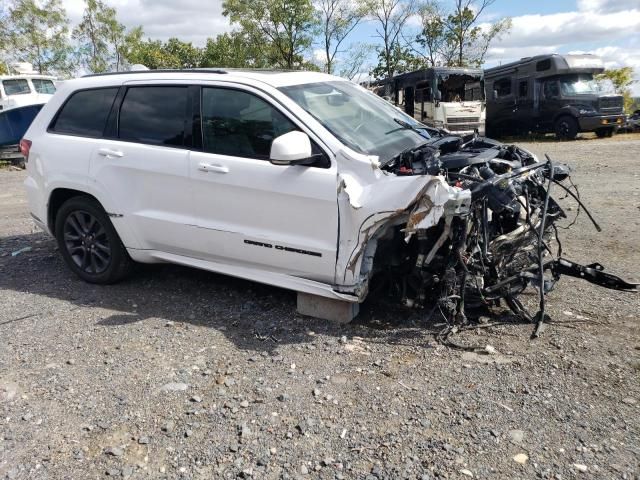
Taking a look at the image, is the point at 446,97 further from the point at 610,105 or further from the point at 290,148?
the point at 290,148

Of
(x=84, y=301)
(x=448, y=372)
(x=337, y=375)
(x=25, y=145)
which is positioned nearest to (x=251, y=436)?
(x=337, y=375)

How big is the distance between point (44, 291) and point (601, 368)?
457 cm

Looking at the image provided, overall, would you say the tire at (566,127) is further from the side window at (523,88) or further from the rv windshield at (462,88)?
the rv windshield at (462,88)

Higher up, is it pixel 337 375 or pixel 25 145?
pixel 25 145

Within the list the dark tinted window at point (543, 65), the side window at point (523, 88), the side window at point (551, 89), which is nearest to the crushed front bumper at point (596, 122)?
the side window at point (551, 89)

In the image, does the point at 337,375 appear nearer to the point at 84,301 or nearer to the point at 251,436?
the point at 251,436

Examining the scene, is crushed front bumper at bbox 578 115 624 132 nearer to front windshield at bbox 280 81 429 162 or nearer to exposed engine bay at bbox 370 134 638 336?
front windshield at bbox 280 81 429 162

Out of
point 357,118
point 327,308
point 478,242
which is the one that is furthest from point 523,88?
point 327,308

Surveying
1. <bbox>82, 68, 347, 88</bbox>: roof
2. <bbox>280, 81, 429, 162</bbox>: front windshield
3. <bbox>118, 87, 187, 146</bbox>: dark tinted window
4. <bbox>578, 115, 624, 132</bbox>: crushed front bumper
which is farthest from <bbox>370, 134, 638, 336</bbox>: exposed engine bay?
<bbox>578, 115, 624, 132</bbox>: crushed front bumper

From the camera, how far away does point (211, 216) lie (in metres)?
4.24

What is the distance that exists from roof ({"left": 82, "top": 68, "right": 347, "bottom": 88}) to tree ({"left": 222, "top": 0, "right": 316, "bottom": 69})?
23.2 m

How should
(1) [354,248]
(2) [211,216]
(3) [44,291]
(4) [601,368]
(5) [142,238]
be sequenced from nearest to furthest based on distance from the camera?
(4) [601,368] → (1) [354,248] → (2) [211,216] → (5) [142,238] → (3) [44,291]

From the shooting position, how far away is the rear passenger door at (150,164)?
4359 mm

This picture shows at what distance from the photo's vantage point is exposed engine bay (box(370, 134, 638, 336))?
3.66 m
